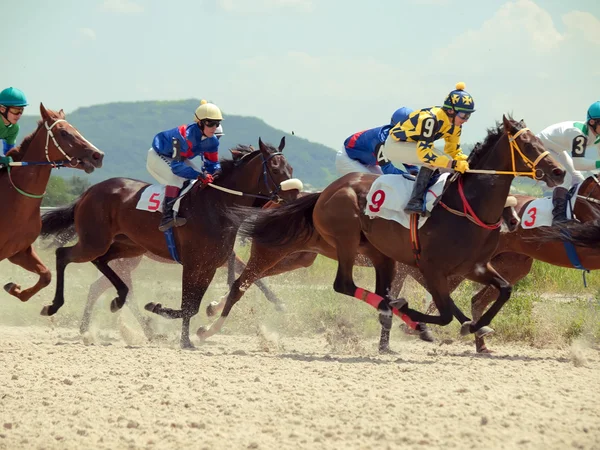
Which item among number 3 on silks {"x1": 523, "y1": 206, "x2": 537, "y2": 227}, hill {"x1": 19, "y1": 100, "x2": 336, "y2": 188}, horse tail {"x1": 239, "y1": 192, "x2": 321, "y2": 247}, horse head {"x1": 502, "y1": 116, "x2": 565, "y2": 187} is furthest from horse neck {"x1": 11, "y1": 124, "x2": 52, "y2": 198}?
hill {"x1": 19, "y1": 100, "x2": 336, "y2": 188}

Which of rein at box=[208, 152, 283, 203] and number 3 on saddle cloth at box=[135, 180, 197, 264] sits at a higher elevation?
rein at box=[208, 152, 283, 203]

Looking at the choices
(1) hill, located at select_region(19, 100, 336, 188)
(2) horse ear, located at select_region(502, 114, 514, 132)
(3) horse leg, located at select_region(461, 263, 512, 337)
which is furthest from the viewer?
A: (1) hill, located at select_region(19, 100, 336, 188)

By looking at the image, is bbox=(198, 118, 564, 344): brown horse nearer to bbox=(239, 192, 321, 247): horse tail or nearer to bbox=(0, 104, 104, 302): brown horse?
bbox=(239, 192, 321, 247): horse tail

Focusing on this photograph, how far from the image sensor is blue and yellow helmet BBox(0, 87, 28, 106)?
25.8 ft

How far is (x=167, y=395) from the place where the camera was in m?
5.50

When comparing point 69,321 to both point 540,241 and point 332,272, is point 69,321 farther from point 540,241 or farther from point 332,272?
point 540,241

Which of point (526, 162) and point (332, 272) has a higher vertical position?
point (526, 162)

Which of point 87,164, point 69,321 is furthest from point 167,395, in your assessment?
point 69,321

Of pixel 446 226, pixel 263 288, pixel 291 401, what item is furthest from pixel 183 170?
pixel 291 401

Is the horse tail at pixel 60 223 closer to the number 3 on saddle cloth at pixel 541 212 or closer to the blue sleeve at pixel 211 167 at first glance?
the blue sleeve at pixel 211 167

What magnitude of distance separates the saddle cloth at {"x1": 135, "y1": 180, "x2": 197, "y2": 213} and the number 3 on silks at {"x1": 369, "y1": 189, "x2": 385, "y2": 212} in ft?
6.24

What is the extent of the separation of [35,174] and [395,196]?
304cm

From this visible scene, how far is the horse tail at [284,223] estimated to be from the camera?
8312 millimetres

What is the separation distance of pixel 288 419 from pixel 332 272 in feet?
29.7
